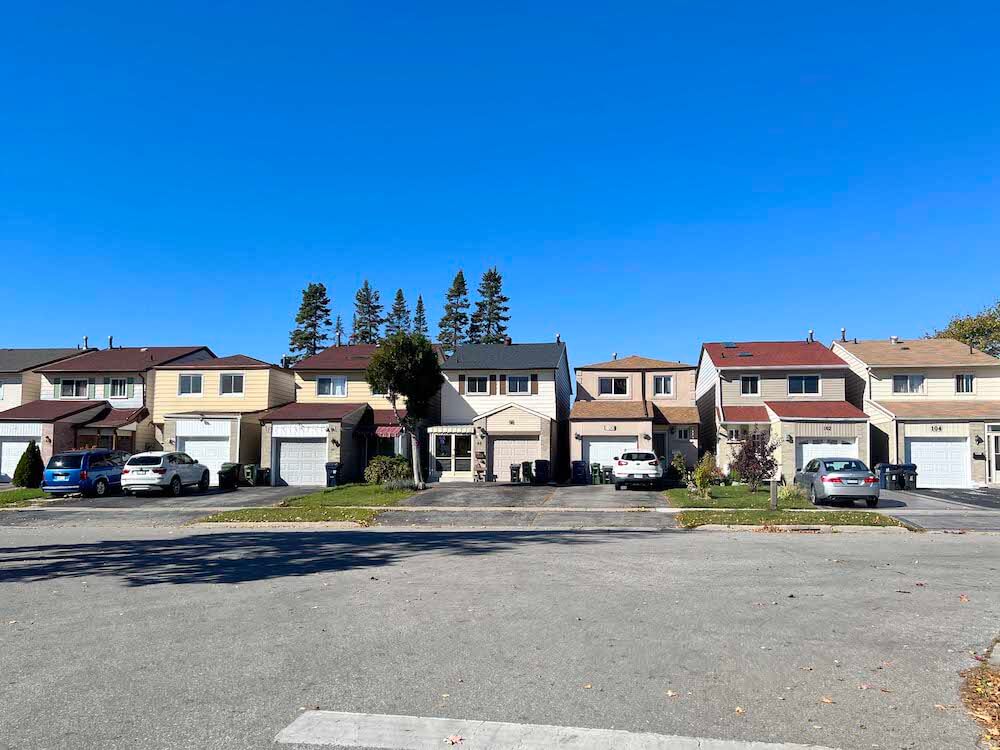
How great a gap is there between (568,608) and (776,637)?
2.45m

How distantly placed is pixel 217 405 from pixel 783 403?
2863 cm

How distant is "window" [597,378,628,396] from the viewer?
1544 inches

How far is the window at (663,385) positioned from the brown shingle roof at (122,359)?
2661cm

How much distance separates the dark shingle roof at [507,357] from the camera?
38.5 m

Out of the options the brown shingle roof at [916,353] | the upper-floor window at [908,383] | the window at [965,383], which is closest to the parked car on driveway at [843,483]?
the brown shingle roof at [916,353]

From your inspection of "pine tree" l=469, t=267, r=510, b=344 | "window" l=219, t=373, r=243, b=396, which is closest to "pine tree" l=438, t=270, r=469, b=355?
"pine tree" l=469, t=267, r=510, b=344

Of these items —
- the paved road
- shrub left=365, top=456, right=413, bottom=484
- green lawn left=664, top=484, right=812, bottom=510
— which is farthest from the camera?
shrub left=365, top=456, right=413, bottom=484

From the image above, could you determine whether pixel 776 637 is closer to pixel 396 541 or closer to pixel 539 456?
pixel 396 541

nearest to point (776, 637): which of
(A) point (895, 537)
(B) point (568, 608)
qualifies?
(B) point (568, 608)

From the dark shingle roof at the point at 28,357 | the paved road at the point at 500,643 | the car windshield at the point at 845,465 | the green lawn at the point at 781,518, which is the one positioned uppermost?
the dark shingle roof at the point at 28,357

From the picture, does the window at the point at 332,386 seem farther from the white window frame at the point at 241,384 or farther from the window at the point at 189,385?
→ the window at the point at 189,385

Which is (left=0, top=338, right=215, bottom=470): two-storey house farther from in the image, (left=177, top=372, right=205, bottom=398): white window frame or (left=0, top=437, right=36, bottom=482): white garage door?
(left=177, top=372, right=205, bottom=398): white window frame

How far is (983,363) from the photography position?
3641cm

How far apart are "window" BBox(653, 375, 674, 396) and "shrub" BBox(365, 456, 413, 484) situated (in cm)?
1384
